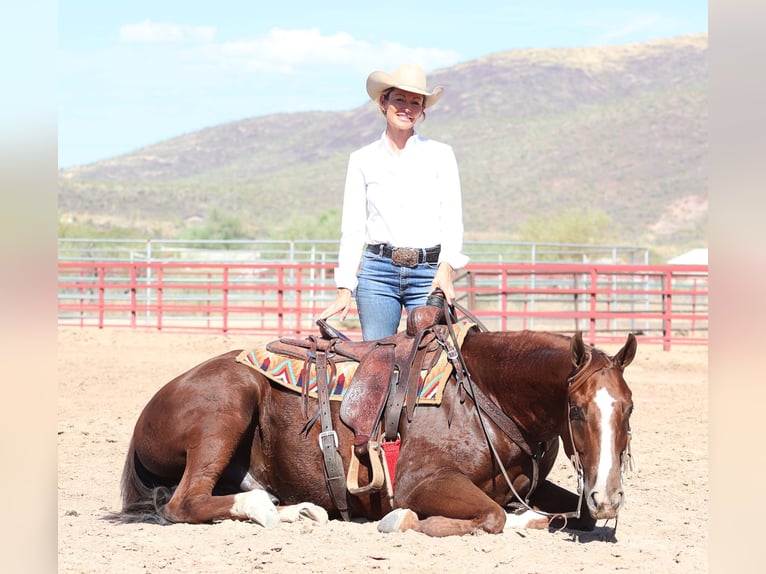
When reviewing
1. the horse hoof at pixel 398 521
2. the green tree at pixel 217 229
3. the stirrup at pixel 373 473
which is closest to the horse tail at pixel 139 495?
the stirrup at pixel 373 473

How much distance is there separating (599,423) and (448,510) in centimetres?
82

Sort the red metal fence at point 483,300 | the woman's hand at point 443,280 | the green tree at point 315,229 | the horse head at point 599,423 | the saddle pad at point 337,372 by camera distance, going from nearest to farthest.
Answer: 1. the horse head at point 599,423
2. the saddle pad at point 337,372
3. the woman's hand at point 443,280
4. the red metal fence at point 483,300
5. the green tree at point 315,229

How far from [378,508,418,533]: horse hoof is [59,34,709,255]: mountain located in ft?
160

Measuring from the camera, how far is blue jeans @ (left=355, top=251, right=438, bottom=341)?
15.3 ft

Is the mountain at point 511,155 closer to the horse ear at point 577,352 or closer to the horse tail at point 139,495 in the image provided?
the horse tail at point 139,495

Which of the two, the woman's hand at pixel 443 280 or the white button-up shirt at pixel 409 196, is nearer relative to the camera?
the woman's hand at pixel 443 280

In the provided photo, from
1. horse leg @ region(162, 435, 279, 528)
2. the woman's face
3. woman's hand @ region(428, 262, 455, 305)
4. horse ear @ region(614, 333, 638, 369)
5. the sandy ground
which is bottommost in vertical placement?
the sandy ground

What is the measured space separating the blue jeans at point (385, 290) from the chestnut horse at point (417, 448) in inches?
15.4

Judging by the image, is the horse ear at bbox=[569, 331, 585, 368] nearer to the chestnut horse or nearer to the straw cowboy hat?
the chestnut horse

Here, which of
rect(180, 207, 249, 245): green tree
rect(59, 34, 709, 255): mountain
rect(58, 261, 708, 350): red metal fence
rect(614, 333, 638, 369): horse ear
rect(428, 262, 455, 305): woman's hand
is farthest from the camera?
rect(59, 34, 709, 255): mountain

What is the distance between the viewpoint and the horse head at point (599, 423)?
11.5 ft

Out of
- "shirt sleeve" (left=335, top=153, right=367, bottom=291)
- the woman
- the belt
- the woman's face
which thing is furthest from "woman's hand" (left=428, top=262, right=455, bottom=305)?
the woman's face
